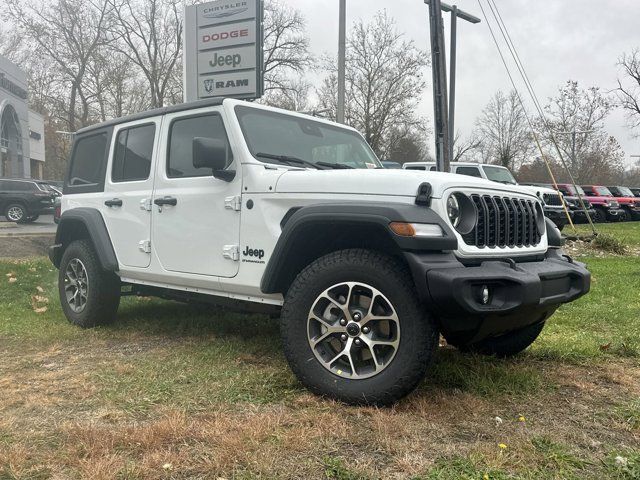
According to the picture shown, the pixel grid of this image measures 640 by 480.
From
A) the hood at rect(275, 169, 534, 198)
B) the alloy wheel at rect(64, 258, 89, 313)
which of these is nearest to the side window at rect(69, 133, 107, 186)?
the alloy wheel at rect(64, 258, 89, 313)

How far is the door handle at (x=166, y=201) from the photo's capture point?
14.8ft

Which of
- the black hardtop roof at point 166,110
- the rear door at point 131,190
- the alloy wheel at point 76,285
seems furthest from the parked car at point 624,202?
the alloy wheel at point 76,285

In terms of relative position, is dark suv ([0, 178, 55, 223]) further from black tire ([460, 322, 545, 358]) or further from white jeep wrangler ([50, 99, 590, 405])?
black tire ([460, 322, 545, 358])

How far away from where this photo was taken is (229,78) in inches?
409

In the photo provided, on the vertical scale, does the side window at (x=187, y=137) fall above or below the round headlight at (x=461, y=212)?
above

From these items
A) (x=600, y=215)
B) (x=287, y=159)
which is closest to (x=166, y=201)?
(x=287, y=159)

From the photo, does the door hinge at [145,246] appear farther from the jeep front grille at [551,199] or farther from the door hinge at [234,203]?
the jeep front grille at [551,199]

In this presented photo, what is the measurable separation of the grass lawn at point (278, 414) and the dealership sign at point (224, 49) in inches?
248

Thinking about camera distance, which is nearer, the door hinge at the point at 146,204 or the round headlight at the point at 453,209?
the round headlight at the point at 453,209

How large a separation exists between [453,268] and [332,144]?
2.07m

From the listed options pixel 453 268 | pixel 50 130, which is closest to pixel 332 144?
pixel 453 268

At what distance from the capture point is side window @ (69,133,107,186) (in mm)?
5591

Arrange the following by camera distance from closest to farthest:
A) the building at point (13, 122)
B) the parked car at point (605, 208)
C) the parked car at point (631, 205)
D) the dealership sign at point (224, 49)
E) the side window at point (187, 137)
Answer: the side window at point (187, 137)
the dealership sign at point (224, 49)
the parked car at point (605, 208)
the parked car at point (631, 205)
the building at point (13, 122)

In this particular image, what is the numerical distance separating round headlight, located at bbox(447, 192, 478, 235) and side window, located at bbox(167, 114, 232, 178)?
1802 millimetres
